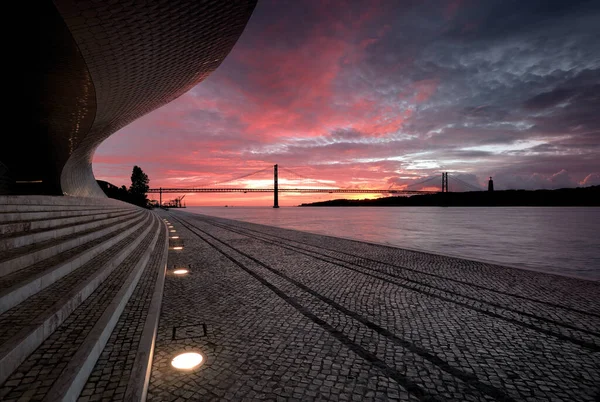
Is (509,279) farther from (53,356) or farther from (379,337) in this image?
(53,356)

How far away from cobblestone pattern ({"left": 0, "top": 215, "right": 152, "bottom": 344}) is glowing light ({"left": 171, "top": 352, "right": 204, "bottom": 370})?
4.06 feet

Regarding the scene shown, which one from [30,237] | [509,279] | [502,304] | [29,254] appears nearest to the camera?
[29,254]

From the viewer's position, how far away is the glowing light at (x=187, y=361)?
2.66 metres

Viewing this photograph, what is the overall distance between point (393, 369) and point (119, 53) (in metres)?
9.58

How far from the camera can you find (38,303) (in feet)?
9.23

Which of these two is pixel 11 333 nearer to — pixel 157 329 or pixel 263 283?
pixel 157 329

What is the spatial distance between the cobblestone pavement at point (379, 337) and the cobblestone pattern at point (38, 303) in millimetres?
1113

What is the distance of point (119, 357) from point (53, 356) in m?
0.48

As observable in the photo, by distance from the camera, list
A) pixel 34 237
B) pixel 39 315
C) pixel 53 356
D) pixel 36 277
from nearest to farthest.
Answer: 1. pixel 53 356
2. pixel 39 315
3. pixel 36 277
4. pixel 34 237

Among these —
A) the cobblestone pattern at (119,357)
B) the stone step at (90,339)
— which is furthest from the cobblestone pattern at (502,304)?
the stone step at (90,339)

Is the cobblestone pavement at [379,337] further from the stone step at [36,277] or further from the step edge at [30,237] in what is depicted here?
the step edge at [30,237]

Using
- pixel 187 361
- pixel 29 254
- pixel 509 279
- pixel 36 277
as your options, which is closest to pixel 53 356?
pixel 187 361

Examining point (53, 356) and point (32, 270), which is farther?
point (32, 270)

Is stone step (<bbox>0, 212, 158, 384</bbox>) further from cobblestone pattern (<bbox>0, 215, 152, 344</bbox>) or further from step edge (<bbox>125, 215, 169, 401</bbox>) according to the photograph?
step edge (<bbox>125, 215, 169, 401</bbox>)
